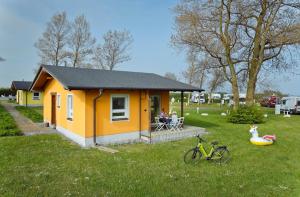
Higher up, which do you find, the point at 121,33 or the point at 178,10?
the point at 121,33

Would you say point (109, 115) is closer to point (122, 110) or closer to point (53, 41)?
point (122, 110)

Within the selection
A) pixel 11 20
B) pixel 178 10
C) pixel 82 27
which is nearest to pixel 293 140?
pixel 178 10

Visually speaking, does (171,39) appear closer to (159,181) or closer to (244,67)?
(244,67)

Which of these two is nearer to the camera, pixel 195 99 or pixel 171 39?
pixel 171 39

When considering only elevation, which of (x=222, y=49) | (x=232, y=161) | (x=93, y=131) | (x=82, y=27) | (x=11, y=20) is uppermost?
(x=82, y=27)

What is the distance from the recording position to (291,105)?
1195 inches

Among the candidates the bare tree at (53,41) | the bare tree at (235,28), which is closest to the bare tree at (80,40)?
the bare tree at (53,41)

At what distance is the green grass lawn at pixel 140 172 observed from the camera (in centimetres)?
591

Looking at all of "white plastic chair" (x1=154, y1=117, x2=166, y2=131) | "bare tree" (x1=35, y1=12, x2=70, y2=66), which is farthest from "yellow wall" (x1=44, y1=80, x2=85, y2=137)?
"bare tree" (x1=35, y1=12, x2=70, y2=66)

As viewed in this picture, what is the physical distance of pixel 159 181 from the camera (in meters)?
6.53

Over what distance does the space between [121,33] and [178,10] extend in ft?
73.2

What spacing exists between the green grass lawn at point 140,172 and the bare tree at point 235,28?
1211 cm

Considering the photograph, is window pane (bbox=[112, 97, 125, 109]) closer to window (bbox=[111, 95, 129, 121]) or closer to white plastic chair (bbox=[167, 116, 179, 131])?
window (bbox=[111, 95, 129, 121])

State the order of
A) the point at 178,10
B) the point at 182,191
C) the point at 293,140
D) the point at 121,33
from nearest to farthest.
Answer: the point at 182,191 < the point at 293,140 < the point at 178,10 < the point at 121,33
